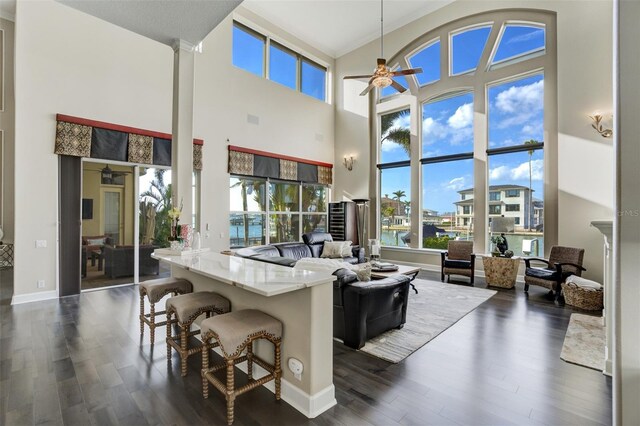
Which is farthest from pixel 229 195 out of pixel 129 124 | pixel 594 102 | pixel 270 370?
pixel 594 102

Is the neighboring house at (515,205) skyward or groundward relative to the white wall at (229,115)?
groundward

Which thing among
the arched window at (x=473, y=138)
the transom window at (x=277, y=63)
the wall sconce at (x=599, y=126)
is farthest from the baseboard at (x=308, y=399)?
the transom window at (x=277, y=63)

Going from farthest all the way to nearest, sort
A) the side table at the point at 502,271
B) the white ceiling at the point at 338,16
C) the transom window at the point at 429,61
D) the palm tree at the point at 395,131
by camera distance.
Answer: the palm tree at the point at 395,131 → the transom window at the point at 429,61 → the white ceiling at the point at 338,16 → the side table at the point at 502,271

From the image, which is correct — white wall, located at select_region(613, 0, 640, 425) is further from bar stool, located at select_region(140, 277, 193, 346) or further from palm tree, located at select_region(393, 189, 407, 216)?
palm tree, located at select_region(393, 189, 407, 216)

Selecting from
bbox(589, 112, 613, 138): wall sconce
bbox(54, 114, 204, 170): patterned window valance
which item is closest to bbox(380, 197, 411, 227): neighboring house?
bbox(589, 112, 613, 138): wall sconce

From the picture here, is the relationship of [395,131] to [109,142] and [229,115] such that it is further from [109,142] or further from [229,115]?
[109,142]

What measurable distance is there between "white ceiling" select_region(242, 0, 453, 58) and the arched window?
2.44 ft

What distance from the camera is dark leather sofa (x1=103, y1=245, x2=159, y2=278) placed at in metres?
5.34

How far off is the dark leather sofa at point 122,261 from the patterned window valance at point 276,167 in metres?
2.45

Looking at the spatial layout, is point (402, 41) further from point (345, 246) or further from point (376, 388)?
point (376, 388)

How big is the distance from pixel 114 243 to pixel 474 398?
19.2ft

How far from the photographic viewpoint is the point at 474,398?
2199mm

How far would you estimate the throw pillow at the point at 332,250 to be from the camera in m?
6.58

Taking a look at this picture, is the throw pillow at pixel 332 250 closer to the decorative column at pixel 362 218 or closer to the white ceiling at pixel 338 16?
the decorative column at pixel 362 218
